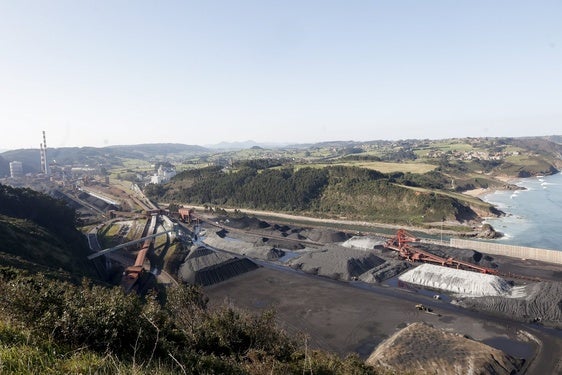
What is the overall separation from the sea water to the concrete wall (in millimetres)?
9202

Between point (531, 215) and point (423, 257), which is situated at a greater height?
point (531, 215)

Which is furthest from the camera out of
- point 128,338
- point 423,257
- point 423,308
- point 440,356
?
point 423,257

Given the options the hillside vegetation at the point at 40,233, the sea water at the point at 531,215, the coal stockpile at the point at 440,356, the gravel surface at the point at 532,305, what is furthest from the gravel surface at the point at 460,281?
the hillside vegetation at the point at 40,233

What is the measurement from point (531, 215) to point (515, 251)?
39.8 metres

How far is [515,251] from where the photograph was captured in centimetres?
6341

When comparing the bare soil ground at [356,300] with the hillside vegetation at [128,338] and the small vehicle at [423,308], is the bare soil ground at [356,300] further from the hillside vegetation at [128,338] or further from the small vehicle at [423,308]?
the hillside vegetation at [128,338]

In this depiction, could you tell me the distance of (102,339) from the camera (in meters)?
13.1

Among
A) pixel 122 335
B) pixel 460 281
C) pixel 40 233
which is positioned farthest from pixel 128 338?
pixel 460 281

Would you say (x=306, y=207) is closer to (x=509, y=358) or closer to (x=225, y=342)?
(x=509, y=358)

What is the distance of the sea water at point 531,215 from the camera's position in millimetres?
74250

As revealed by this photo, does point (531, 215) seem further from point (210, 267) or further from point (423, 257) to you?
point (210, 267)

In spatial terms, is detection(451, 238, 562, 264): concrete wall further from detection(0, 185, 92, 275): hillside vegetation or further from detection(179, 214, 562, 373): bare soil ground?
detection(0, 185, 92, 275): hillside vegetation

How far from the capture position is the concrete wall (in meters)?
59.4

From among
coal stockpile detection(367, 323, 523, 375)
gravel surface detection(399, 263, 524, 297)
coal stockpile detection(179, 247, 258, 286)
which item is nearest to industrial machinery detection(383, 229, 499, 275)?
gravel surface detection(399, 263, 524, 297)
